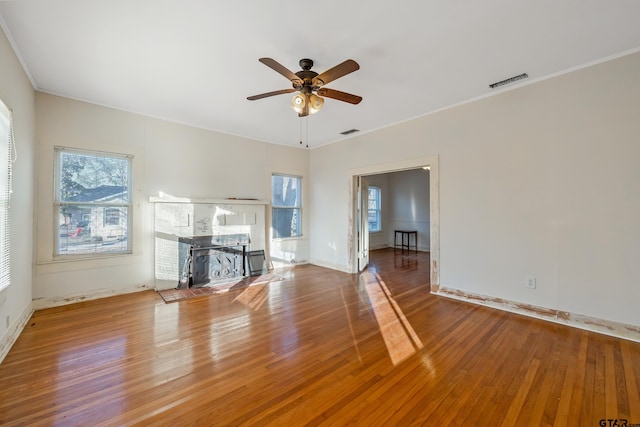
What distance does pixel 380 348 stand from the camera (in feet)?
8.03

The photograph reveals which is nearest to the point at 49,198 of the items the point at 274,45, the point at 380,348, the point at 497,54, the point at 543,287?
the point at 274,45

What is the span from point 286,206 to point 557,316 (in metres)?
4.86

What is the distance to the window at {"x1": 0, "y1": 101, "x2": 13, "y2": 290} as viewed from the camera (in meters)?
2.26

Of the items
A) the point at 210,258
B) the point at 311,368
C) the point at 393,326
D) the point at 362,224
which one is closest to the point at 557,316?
the point at 393,326

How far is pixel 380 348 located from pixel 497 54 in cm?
311

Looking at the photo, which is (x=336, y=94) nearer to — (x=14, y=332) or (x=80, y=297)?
(x=14, y=332)

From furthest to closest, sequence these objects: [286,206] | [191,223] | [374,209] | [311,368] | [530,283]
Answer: [374,209], [286,206], [191,223], [530,283], [311,368]

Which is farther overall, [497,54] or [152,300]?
[152,300]

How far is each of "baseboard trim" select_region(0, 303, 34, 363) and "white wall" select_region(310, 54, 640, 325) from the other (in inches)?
194

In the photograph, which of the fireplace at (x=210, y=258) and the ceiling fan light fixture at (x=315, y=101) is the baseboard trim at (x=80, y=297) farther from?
the ceiling fan light fixture at (x=315, y=101)

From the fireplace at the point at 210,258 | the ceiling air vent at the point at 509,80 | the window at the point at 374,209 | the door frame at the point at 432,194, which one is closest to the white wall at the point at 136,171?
the fireplace at the point at 210,258

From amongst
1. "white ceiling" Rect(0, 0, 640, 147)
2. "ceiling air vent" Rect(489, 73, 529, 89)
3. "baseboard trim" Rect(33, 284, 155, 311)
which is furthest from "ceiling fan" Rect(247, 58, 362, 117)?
"baseboard trim" Rect(33, 284, 155, 311)

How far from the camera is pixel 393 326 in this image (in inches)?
115

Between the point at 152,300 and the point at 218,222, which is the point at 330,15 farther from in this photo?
the point at 152,300
